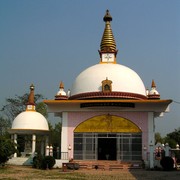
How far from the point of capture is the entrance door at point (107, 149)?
1097 inches

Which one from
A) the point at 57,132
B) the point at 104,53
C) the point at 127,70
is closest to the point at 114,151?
the point at 127,70

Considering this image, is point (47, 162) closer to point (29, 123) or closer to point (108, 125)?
point (108, 125)

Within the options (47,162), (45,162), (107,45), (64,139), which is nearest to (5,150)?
(45,162)

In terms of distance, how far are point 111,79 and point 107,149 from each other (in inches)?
229

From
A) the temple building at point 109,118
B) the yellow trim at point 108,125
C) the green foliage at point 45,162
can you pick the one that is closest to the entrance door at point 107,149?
the temple building at point 109,118

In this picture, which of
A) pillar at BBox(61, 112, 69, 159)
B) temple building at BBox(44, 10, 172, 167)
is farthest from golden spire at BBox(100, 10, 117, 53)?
pillar at BBox(61, 112, 69, 159)

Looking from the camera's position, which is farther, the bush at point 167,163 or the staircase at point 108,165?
the staircase at point 108,165

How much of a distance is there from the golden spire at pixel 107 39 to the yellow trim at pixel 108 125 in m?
8.10

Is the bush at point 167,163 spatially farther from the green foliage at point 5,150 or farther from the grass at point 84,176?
→ the green foliage at point 5,150

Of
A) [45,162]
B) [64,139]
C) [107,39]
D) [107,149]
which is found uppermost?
[107,39]

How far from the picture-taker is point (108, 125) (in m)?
26.6

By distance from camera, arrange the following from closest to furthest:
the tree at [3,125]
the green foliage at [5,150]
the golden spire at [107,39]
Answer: the green foliage at [5,150]
the golden spire at [107,39]
the tree at [3,125]


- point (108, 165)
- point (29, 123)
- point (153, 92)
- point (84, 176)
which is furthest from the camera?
point (29, 123)

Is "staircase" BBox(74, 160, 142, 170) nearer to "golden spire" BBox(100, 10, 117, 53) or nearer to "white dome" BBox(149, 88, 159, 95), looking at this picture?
"white dome" BBox(149, 88, 159, 95)
